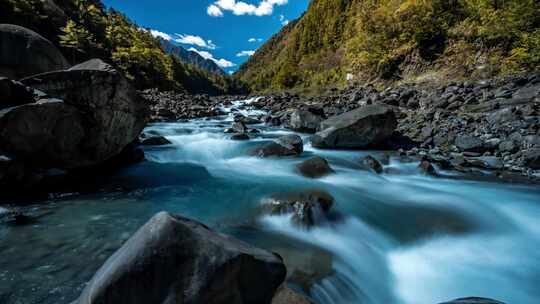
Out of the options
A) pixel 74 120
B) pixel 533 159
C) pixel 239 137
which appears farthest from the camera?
pixel 239 137

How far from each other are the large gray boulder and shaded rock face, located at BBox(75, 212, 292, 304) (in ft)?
16.2

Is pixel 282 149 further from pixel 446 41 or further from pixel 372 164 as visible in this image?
pixel 446 41


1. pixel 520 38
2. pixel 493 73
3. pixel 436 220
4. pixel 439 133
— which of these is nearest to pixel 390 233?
pixel 436 220

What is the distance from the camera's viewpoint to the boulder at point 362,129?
1136 cm

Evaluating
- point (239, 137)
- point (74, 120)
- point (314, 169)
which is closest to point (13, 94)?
point (74, 120)

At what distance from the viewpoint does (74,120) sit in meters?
6.57

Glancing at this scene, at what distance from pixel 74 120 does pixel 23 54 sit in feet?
18.5

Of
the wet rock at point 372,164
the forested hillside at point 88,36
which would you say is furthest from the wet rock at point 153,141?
the forested hillside at point 88,36

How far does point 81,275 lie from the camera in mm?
3516

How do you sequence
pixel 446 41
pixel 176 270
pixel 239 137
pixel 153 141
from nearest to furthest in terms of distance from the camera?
pixel 176 270, pixel 153 141, pixel 239 137, pixel 446 41

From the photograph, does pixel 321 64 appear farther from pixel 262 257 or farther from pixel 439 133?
pixel 262 257

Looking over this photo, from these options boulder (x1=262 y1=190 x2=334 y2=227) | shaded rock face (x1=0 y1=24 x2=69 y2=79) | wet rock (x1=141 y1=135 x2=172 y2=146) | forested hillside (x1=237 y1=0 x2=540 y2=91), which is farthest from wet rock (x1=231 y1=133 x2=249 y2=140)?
forested hillside (x1=237 y1=0 x2=540 y2=91)

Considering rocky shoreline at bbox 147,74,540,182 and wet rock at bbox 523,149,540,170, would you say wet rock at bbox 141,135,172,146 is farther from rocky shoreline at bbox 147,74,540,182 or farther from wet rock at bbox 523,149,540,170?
wet rock at bbox 523,149,540,170

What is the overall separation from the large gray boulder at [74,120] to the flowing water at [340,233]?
3.41 feet
